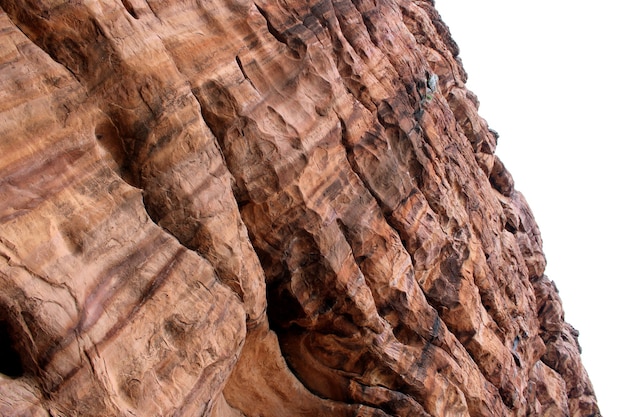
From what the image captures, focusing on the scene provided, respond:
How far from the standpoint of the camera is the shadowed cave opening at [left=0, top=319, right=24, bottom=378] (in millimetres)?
10781

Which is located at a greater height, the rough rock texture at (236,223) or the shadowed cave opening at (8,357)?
the rough rock texture at (236,223)

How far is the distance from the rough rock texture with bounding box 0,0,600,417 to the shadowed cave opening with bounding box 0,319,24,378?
47 mm

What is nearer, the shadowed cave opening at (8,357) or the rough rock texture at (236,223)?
the shadowed cave opening at (8,357)

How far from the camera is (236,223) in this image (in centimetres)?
1558

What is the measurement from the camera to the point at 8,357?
11047mm

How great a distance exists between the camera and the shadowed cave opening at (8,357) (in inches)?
424

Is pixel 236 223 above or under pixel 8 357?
above

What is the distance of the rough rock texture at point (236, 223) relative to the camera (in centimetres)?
1118

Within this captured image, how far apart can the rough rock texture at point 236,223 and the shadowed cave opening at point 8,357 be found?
0.05 meters

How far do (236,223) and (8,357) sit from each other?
655 centimetres

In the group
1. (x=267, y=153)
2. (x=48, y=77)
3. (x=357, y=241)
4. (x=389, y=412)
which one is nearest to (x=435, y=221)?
(x=357, y=241)

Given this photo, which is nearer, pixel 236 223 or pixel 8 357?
pixel 8 357

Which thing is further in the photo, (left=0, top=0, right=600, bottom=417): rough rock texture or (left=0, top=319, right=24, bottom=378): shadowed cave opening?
(left=0, top=0, right=600, bottom=417): rough rock texture

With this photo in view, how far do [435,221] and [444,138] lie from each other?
23.6 ft
